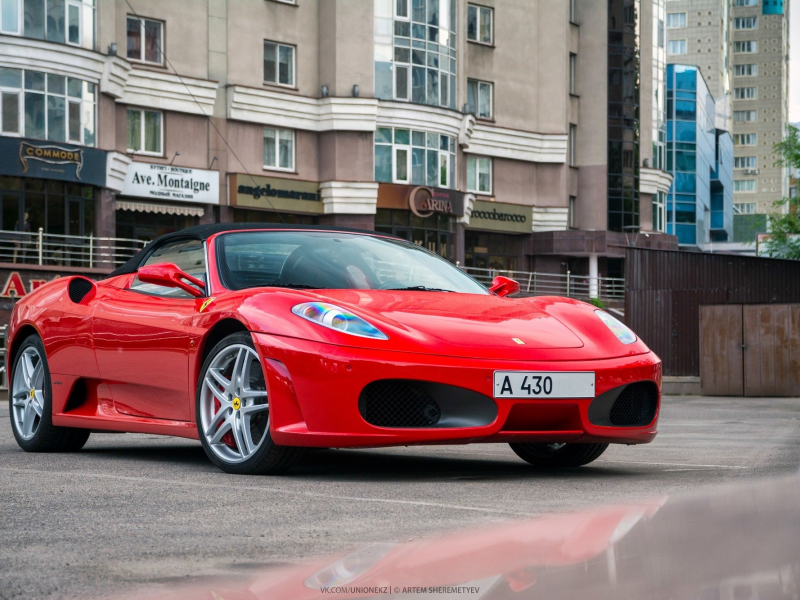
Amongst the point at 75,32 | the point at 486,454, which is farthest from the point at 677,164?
the point at 486,454

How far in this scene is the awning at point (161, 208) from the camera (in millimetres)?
38938

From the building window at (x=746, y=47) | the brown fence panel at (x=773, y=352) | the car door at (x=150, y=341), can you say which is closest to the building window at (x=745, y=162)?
the building window at (x=746, y=47)

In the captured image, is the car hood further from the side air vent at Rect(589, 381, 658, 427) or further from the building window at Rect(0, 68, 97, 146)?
the building window at Rect(0, 68, 97, 146)

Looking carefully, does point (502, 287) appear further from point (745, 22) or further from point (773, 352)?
point (745, 22)

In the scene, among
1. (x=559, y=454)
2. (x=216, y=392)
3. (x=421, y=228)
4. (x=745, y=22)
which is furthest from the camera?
(x=745, y=22)

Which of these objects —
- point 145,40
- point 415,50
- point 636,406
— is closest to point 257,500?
point 636,406

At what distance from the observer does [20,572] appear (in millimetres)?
3318

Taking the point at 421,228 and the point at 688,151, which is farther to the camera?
the point at 688,151

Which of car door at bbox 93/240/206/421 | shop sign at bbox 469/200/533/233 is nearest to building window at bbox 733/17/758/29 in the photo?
shop sign at bbox 469/200/533/233

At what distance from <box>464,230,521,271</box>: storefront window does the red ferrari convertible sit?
4313 cm

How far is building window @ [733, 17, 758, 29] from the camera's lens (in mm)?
157750

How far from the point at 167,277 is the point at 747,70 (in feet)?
529

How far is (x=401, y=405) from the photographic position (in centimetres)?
566

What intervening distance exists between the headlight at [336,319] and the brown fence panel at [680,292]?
23.1 metres
